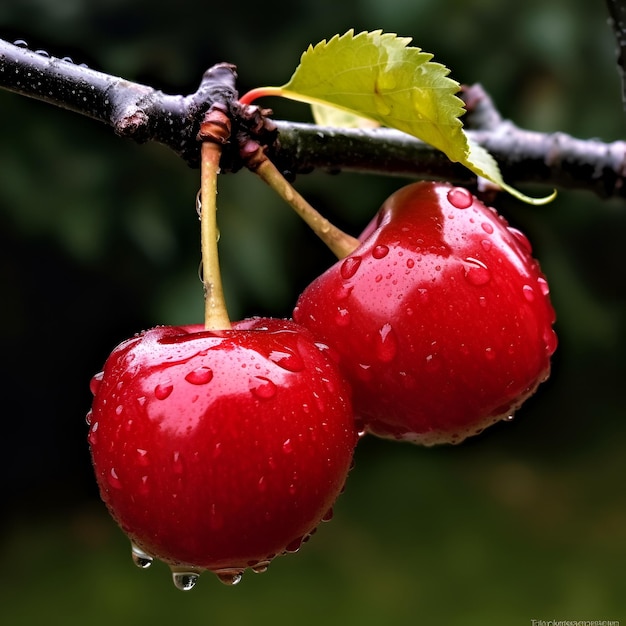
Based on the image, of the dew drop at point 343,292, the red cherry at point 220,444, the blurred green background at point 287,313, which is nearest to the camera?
the red cherry at point 220,444

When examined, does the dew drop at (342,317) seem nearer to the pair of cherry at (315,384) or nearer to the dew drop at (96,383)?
the pair of cherry at (315,384)

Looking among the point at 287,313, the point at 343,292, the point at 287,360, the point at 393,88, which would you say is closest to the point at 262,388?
the point at 287,360

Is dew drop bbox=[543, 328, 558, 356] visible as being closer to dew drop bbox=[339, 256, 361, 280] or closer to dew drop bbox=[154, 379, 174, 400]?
dew drop bbox=[339, 256, 361, 280]

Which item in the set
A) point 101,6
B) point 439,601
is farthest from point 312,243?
point 439,601

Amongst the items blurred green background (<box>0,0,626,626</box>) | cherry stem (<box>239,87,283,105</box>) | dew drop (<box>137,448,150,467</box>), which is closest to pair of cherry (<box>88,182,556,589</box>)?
dew drop (<box>137,448,150,467</box>)

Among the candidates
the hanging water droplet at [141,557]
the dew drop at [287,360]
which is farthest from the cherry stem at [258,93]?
the hanging water droplet at [141,557]

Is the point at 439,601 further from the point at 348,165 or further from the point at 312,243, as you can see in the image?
the point at 348,165
